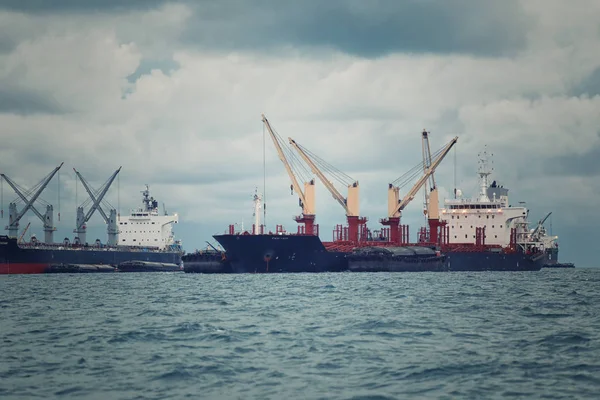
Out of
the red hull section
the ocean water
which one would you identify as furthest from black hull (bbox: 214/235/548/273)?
the ocean water

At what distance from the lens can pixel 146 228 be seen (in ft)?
449

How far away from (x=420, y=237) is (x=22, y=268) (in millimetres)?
57683

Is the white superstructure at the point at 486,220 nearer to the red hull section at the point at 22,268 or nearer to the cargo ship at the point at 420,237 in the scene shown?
the cargo ship at the point at 420,237

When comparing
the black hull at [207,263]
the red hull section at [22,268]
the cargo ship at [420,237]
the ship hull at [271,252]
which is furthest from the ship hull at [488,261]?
the red hull section at [22,268]

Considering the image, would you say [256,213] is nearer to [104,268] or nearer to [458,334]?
[104,268]

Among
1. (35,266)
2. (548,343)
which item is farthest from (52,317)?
(35,266)

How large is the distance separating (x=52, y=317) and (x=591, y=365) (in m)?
24.3

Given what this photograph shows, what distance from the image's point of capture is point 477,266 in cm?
10938

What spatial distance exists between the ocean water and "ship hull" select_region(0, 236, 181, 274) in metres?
59.6

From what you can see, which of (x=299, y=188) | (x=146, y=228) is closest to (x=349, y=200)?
(x=299, y=188)

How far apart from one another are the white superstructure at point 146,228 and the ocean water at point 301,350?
9350 centimetres

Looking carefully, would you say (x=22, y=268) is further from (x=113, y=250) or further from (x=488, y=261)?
(x=488, y=261)

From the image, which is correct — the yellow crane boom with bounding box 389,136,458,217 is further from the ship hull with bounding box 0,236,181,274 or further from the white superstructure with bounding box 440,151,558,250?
the ship hull with bounding box 0,236,181,274

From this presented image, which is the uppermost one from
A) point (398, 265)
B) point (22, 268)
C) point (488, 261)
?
point (488, 261)
